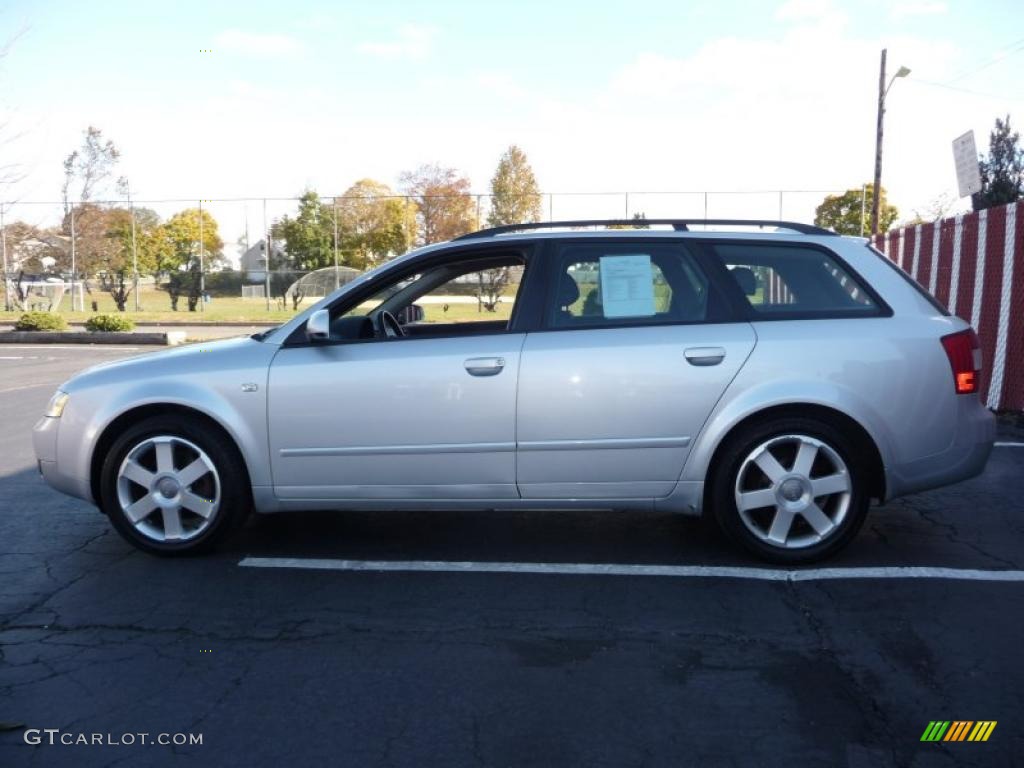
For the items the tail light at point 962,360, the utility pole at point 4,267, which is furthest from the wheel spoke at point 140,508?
the utility pole at point 4,267

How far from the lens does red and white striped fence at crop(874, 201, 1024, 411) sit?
323 inches

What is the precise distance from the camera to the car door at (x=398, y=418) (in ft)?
13.8

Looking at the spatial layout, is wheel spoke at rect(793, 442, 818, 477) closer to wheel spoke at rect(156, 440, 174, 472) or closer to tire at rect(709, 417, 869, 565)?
tire at rect(709, 417, 869, 565)

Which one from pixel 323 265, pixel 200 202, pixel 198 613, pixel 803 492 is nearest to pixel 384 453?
pixel 198 613

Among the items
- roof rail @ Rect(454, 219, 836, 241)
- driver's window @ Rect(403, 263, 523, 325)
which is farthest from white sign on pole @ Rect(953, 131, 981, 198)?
driver's window @ Rect(403, 263, 523, 325)

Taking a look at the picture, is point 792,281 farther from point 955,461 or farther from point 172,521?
point 172,521

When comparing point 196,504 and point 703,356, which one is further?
point 196,504

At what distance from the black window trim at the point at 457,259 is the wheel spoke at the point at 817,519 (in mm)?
1616

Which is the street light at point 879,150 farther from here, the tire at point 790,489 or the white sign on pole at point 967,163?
the tire at point 790,489

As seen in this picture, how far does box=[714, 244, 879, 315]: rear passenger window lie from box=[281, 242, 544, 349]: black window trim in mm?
959

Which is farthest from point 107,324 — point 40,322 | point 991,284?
point 991,284

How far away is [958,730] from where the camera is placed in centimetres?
272

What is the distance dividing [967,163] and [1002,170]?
20.0 m

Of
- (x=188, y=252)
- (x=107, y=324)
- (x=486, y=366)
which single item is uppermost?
(x=188, y=252)
